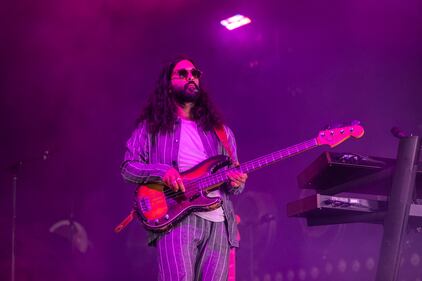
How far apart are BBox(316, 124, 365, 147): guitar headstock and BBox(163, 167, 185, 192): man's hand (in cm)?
93

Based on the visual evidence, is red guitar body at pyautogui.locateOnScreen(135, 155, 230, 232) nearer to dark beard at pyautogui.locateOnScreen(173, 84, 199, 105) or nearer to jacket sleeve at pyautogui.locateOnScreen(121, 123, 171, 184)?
jacket sleeve at pyautogui.locateOnScreen(121, 123, 171, 184)

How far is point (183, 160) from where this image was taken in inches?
127

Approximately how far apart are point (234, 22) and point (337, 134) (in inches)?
165

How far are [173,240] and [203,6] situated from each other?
15.8 feet

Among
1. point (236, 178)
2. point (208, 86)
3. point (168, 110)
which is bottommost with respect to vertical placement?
point (236, 178)

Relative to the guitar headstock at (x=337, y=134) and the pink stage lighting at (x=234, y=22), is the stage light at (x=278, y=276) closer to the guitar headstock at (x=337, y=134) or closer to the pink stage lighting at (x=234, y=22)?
the pink stage lighting at (x=234, y=22)

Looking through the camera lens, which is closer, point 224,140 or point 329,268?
point 224,140

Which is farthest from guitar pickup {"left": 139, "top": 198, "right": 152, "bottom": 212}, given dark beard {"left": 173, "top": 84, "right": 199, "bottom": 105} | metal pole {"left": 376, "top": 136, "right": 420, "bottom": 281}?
metal pole {"left": 376, "top": 136, "right": 420, "bottom": 281}

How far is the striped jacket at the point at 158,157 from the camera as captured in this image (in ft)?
10.2

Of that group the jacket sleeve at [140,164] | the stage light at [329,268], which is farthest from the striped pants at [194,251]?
the stage light at [329,268]

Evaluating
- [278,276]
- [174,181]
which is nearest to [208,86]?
[278,276]

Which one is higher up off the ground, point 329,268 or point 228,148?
point 228,148

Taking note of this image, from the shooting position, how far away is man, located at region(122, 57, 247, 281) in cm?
296

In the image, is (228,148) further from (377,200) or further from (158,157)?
(377,200)
